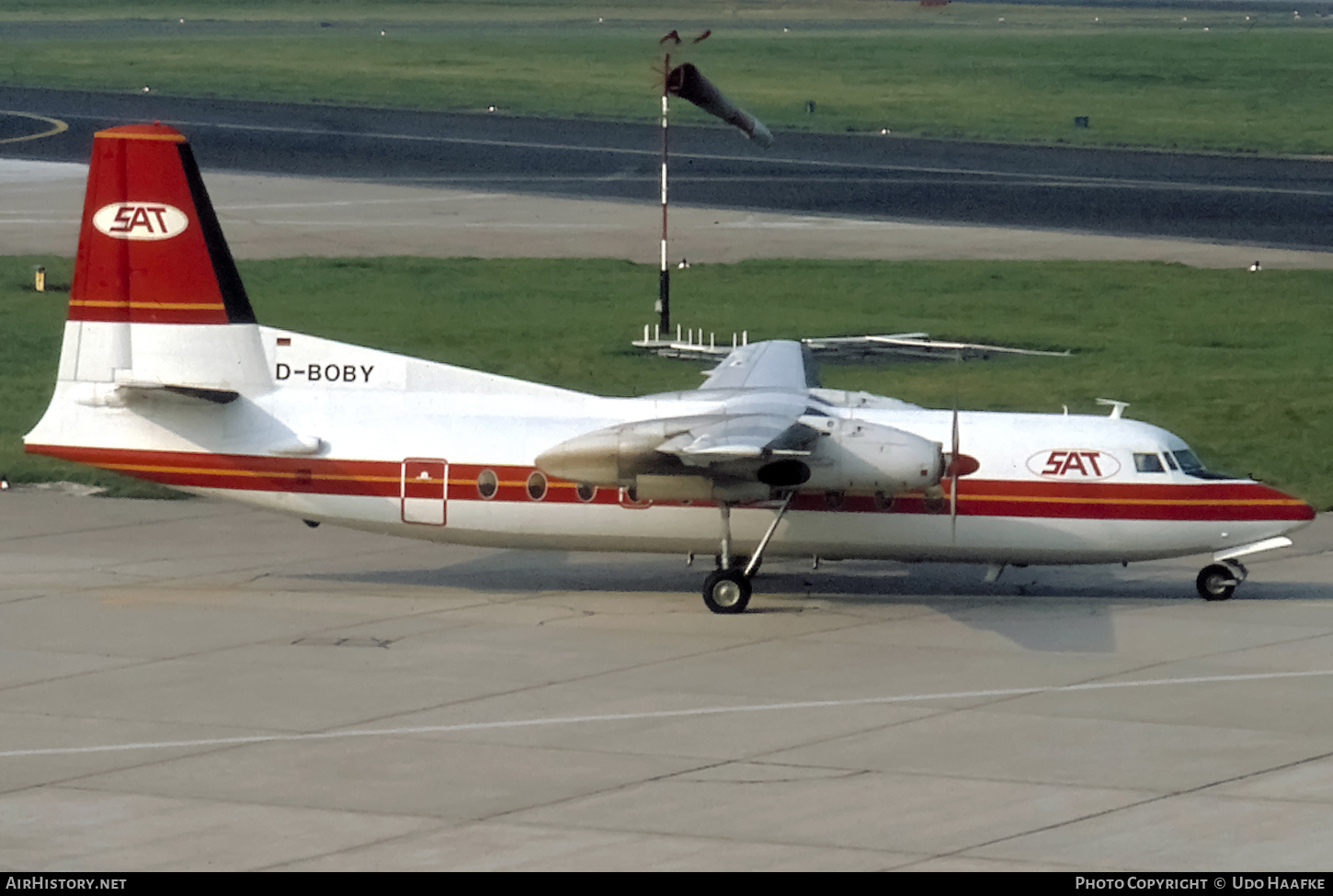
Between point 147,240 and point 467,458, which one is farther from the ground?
point 147,240

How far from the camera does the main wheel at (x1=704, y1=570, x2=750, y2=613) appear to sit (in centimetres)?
2645

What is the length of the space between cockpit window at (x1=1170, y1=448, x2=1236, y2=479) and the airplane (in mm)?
28

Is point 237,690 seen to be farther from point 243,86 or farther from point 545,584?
point 243,86

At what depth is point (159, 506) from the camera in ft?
109

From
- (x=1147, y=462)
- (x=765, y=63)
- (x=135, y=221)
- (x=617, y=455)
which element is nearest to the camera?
(x=617, y=455)

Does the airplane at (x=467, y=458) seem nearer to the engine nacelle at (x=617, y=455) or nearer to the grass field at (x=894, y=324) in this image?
the engine nacelle at (x=617, y=455)

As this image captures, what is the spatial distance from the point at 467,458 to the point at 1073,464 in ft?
25.7

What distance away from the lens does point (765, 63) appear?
113m

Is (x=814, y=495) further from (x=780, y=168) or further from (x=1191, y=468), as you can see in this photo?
(x=780, y=168)

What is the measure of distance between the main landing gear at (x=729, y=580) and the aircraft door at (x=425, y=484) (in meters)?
3.57

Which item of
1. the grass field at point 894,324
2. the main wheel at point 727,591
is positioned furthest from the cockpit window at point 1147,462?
the grass field at point 894,324

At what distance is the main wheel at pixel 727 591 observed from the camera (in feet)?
86.8

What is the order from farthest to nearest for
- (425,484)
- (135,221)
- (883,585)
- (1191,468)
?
(883,585) → (1191,468) → (135,221) → (425,484)

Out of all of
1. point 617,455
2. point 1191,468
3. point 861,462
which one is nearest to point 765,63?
point 1191,468
